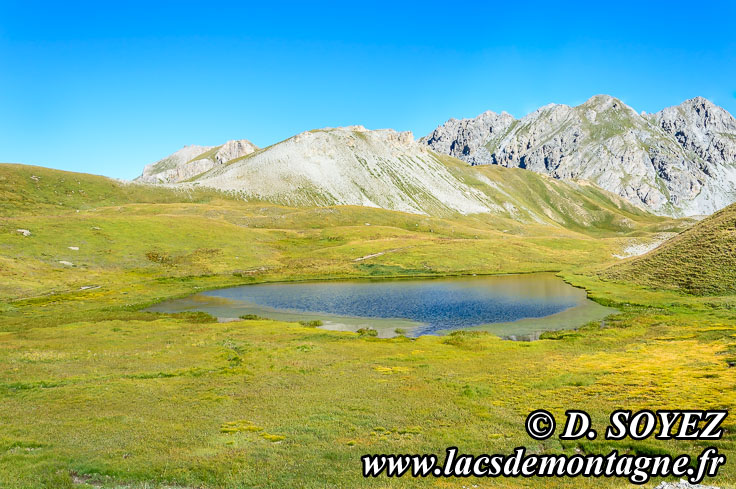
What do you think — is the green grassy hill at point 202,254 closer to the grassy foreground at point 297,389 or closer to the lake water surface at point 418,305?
the lake water surface at point 418,305

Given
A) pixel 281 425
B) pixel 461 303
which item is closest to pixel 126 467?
pixel 281 425

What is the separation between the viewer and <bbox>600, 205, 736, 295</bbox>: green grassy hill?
7869 cm

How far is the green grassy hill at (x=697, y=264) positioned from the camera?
258 ft

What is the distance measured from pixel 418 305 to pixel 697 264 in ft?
201

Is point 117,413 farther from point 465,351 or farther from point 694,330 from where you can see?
point 694,330

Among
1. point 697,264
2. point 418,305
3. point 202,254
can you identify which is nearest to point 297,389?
point 418,305

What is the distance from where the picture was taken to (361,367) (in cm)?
3962

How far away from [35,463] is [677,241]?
421 feet

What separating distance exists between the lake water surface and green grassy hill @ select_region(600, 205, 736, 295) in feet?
54.1

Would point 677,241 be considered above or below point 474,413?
above

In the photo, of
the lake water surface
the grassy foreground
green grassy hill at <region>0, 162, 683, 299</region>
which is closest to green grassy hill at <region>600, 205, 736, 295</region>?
the grassy foreground

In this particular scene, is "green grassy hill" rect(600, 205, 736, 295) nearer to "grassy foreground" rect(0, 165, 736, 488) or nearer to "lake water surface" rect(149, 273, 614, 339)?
"grassy foreground" rect(0, 165, 736, 488)

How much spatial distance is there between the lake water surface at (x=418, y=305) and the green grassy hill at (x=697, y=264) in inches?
649

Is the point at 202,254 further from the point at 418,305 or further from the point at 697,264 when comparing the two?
the point at 697,264
